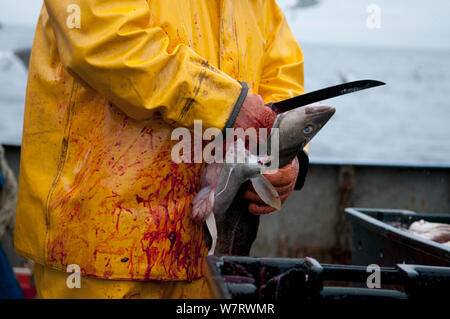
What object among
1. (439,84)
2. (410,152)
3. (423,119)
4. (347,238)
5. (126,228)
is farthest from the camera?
(439,84)

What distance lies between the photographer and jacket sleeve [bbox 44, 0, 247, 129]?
1.15m

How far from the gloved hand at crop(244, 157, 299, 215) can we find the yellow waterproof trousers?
1.04ft

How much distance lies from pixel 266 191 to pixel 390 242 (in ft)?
2.44

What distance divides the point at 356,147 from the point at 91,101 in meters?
6.88

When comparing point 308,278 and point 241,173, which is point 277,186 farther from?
point 308,278

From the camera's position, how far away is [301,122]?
4.36 feet

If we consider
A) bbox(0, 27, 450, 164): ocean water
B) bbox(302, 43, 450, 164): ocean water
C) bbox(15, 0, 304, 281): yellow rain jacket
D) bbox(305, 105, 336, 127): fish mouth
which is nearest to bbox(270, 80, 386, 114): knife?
bbox(305, 105, 336, 127): fish mouth

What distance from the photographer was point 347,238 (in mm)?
3631

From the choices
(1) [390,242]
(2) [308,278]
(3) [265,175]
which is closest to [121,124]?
(3) [265,175]

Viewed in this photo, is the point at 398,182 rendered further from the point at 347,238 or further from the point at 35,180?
the point at 35,180

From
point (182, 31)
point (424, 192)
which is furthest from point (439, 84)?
point (182, 31)

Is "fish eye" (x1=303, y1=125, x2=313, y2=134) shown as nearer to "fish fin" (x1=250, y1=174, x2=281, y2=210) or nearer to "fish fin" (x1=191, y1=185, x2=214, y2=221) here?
"fish fin" (x1=250, y1=174, x2=281, y2=210)
